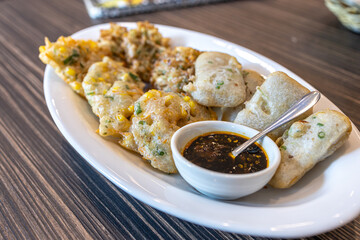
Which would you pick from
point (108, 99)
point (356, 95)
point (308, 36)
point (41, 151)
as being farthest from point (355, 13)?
point (41, 151)

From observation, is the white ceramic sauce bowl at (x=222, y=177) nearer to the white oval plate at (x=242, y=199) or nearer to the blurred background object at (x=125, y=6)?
the white oval plate at (x=242, y=199)

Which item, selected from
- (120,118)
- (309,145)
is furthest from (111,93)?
(309,145)

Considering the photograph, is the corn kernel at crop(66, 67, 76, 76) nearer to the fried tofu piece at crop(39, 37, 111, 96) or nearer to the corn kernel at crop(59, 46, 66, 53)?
the fried tofu piece at crop(39, 37, 111, 96)

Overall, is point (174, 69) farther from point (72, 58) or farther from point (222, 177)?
point (222, 177)

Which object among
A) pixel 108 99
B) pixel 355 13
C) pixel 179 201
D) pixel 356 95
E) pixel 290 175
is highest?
pixel 108 99

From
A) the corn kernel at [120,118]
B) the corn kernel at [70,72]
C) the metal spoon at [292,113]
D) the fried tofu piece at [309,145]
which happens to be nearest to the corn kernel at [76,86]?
the corn kernel at [70,72]

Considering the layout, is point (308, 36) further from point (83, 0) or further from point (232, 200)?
point (83, 0)

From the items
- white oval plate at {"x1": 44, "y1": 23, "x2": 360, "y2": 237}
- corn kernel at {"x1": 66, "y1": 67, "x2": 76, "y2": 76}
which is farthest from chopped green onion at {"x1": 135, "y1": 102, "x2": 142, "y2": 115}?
corn kernel at {"x1": 66, "y1": 67, "x2": 76, "y2": 76}
